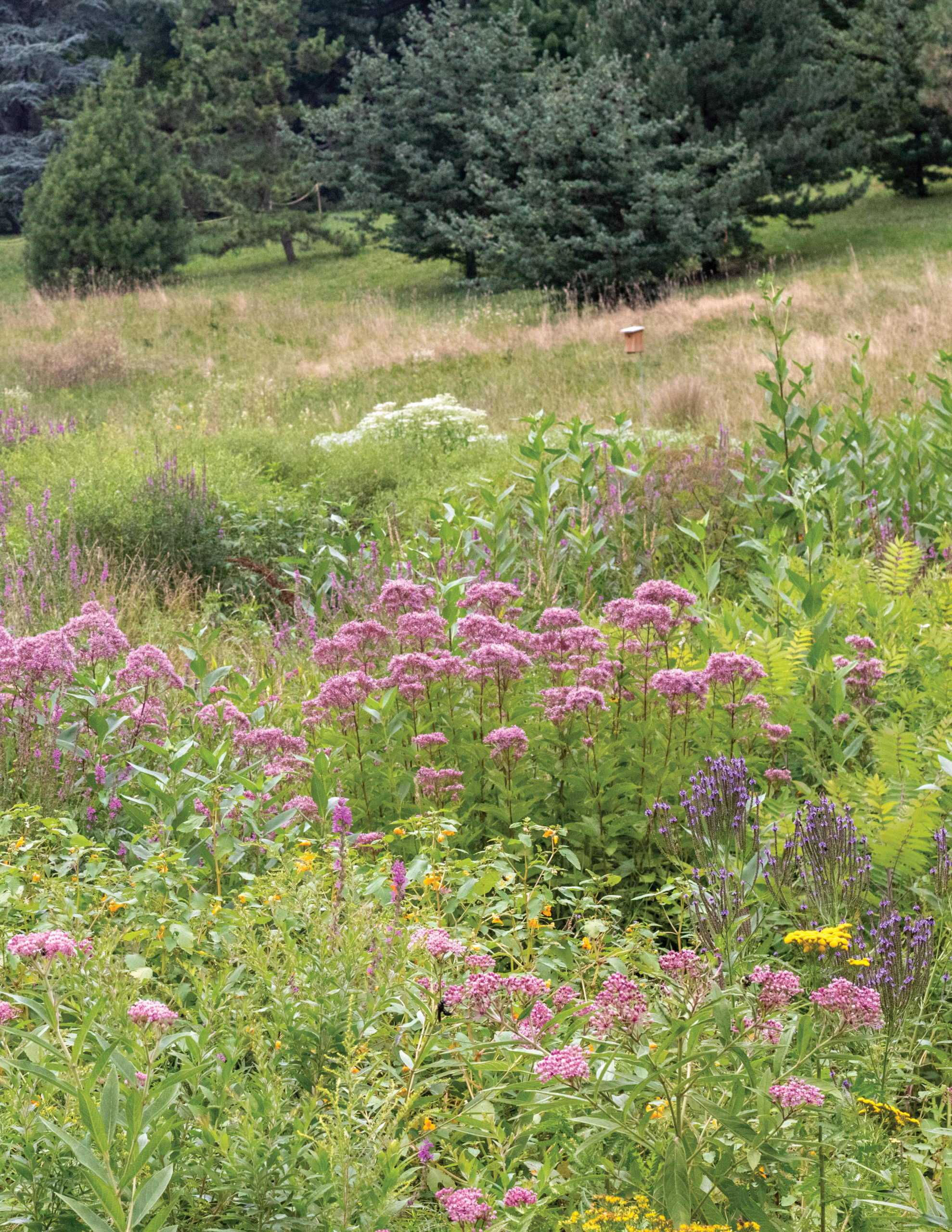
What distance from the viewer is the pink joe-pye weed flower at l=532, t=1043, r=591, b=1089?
133 centimetres

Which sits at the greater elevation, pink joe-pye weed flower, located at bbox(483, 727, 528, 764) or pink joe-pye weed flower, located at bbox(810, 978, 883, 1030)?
pink joe-pye weed flower, located at bbox(810, 978, 883, 1030)

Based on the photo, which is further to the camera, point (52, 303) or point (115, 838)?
point (52, 303)

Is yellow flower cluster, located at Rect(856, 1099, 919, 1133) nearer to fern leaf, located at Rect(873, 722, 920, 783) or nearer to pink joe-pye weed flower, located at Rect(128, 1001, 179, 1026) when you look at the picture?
fern leaf, located at Rect(873, 722, 920, 783)

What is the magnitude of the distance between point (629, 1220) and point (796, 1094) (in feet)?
0.93

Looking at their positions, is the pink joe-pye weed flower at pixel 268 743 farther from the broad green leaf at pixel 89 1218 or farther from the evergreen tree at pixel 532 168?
the evergreen tree at pixel 532 168

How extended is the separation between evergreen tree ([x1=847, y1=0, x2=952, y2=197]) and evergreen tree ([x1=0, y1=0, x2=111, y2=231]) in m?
22.6

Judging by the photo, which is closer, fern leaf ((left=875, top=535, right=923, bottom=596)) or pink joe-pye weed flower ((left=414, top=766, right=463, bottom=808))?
pink joe-pye weed flower ((left=414, top=766, right=463, bottom=808))

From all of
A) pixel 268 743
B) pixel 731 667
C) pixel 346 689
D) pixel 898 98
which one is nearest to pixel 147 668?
pixel 268 743

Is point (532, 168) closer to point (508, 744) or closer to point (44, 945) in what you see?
point (508, 744)

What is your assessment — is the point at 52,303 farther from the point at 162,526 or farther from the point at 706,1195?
the point at 706,1195

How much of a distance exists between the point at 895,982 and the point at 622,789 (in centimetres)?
113

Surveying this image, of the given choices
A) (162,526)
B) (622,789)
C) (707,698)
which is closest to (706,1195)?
(622,789)

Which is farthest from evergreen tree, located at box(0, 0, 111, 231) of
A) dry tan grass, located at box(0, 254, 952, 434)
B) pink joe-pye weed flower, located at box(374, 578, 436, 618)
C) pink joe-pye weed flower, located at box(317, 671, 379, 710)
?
pink joe-pye weed flower, located at box(317, 671, 379, 710)

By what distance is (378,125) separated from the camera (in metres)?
25.6
